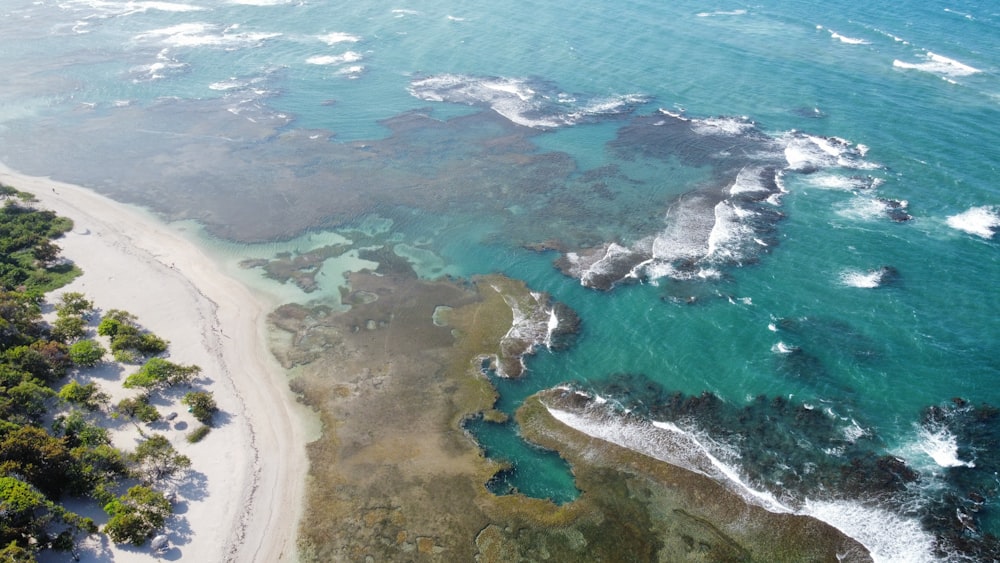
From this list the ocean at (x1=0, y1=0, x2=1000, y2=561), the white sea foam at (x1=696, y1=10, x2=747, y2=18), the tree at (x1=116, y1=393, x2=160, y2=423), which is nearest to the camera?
the tree at (x1=116, y1=393, x2=160, y2=423)

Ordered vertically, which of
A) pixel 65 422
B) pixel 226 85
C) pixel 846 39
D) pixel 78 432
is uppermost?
pixel 846 39

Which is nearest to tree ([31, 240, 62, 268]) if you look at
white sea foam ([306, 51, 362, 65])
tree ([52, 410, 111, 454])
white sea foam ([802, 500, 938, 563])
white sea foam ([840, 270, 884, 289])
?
tree ([52, 410, 111, 454])

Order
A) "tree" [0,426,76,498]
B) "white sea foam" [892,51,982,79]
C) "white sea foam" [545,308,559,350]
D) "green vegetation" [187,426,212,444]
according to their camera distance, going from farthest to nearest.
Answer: "white sea foam" [892,51,982,79]
"white sea foam" [545,308,559,350]
"green vegetation" [187,426,212,444]
"tree" [0,426,76,498]

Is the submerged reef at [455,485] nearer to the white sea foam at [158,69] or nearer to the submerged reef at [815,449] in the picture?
the submerged reef at [815,449]

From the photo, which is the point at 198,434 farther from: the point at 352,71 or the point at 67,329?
the point at 352,71

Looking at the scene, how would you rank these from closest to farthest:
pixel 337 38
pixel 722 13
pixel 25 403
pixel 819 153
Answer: pixel 25 403 < pixel 819 153 < pixel 337 38 < pixel 722 13

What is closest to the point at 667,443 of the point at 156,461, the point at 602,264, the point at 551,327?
the point at 551,327

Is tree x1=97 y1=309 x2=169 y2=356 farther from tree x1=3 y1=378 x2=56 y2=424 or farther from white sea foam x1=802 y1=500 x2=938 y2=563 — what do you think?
white sea foam x1=802 y1=500 x2=938 y2=563

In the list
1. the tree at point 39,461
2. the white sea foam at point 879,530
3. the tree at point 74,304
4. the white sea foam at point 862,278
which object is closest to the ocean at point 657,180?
the white sea foam at point 879,530

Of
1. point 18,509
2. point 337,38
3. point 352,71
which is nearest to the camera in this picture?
point 18,509
